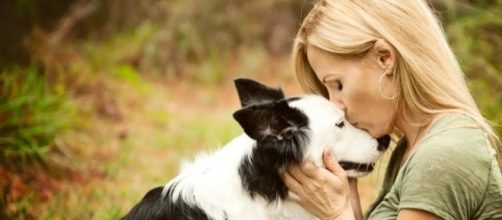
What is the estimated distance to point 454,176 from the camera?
2.73 m

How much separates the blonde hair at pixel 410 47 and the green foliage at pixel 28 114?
298 centimetres

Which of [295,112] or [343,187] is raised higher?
[295,112]

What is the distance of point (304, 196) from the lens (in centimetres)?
314

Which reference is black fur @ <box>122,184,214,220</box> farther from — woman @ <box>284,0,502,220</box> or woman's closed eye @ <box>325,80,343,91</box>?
woman's closed eye @ <box>325,80,343,91</box>

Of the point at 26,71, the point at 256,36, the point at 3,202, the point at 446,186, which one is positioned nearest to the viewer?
the point at 446,186

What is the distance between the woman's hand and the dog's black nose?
0.73 ft

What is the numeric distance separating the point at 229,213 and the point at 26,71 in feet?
11.6

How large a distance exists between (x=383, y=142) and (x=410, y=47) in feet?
1.58

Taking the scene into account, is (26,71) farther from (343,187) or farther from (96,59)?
(343,187)

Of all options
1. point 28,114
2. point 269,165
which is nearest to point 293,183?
point 269,165

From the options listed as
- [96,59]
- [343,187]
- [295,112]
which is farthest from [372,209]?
[96,59]

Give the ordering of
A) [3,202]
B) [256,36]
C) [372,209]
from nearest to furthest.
A: [372,209]
[3,202]
[256,36]

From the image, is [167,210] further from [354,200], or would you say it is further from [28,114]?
[28,114]

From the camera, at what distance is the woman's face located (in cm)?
307
